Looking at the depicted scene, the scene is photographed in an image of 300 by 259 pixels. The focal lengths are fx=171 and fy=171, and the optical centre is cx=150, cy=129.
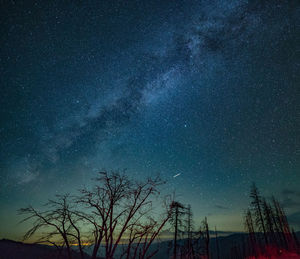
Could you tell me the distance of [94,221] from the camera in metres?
8.61

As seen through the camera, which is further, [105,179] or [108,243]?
[105,179]

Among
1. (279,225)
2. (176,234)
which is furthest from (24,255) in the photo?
(279,225)

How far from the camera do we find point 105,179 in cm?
954

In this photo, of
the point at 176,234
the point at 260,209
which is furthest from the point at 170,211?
the point at 260,209

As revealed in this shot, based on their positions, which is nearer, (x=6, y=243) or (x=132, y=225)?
(x=132, y=225)

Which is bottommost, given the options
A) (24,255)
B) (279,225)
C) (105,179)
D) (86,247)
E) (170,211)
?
(24,255)

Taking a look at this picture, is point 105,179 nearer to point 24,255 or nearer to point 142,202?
point 142,202

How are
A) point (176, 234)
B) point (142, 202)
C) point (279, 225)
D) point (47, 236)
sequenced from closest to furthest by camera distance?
point (47, 236), point (142, 202), point (176, 234), point (279, 225)

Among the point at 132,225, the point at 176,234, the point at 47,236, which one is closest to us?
the point at 47,236

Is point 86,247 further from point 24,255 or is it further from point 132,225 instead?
point 24,255

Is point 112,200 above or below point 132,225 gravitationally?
above

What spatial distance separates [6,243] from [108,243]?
3400 inches

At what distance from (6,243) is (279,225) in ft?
300

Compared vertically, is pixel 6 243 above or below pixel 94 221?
below
